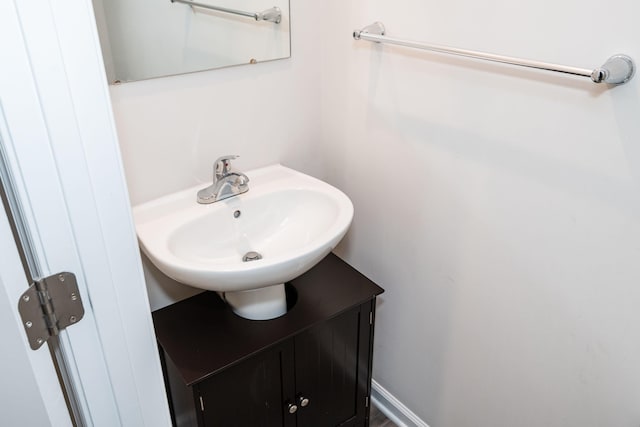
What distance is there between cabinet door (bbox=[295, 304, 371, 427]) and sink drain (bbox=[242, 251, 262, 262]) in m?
0.24

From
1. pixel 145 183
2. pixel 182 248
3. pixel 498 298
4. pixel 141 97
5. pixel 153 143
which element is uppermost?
pixel 141 97

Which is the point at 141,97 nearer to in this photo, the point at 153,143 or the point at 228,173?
the point at 153,143

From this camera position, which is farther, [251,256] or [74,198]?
[251,256]

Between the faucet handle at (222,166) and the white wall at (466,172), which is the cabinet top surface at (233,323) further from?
the faucet handle at (222,166)

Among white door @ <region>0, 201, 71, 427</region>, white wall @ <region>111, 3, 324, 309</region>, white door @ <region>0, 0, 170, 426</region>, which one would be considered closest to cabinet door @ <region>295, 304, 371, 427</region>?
white wall @ <region>111, 3, 324, 309</region>

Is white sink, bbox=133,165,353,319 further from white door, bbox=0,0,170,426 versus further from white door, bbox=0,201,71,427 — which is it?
white door, bbox=0,201,71,427

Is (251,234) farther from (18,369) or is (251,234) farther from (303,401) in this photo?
(18,369)

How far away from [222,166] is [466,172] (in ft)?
2.09

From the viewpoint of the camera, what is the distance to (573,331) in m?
1.21

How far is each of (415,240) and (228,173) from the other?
0.57 m

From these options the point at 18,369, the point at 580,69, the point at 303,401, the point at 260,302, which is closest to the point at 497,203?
the point at 580,69

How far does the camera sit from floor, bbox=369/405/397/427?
1.83 metres

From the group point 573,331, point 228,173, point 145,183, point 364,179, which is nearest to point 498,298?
point 573,331

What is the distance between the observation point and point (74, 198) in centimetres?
74
